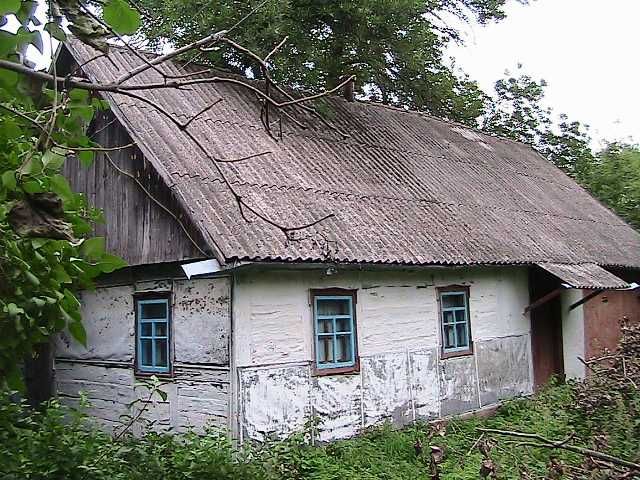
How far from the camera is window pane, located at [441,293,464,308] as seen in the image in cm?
1083

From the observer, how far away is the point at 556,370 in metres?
13.0

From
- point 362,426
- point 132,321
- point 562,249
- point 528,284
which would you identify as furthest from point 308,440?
point 562,249

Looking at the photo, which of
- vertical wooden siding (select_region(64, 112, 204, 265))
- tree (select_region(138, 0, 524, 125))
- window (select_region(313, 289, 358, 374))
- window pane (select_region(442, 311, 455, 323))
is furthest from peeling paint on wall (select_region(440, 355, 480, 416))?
tree (select_region(138, 0, 524, 125))

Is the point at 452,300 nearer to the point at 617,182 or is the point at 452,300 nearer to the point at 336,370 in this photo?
the point at 336,370

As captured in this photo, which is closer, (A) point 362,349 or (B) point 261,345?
(B) point 261,345

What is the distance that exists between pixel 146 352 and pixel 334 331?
93.2 inches

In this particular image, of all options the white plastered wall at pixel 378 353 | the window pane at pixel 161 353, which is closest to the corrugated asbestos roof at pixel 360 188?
the white plastered wall at pixel 378 353

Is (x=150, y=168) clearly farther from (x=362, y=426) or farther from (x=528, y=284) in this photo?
(x=528, y=284)

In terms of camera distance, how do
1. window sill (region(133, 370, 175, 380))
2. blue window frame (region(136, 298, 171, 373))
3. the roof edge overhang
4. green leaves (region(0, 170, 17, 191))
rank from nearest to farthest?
1. green leaves (region(0, 170, 17, 191))
2. window sill (region(133, 370, 175, 380))
3. blue window frame (region(136, 298, 171, 373))
4. the roof edge overhang

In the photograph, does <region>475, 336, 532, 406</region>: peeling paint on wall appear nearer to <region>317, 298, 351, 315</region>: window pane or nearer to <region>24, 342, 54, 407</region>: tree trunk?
<region>317, 298, 351, 315</region>: window pane

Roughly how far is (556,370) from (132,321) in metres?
7.43

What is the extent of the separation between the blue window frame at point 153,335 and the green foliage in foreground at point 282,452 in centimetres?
110

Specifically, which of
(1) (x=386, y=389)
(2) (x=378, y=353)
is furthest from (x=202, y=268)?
(1) (x=386, y=389)

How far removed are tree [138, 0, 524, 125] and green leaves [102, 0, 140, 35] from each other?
348 inches
